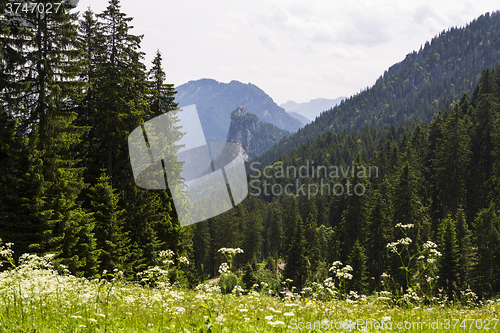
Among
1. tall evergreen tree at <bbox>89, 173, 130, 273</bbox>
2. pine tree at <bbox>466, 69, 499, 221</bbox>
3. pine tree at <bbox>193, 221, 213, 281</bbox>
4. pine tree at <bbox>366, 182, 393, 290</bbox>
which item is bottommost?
pine tree at <bbox>193, 221, 213, 281</bbox>

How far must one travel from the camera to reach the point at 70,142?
16.5 m

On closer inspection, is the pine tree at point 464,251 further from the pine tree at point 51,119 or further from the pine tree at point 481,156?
the pine tree at point 51,119

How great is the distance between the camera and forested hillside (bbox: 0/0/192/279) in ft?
46.5

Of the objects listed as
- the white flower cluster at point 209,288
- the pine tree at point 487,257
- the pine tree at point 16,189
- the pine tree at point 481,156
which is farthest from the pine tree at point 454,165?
the pine tree at point 16,189

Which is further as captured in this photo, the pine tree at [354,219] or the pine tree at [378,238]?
the pine tree at [354,219]

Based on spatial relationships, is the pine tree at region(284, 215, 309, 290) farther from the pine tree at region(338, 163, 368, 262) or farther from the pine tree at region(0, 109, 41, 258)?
the pine tree at region(0, 109, 41, 258)

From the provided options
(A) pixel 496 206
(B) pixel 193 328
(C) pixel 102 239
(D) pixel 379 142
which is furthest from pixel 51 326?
(D) pixel 379 142

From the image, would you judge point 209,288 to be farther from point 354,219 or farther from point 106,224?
point 354,219

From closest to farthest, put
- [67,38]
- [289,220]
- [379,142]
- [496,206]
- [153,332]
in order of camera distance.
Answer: [153,332], [67,38], [496,206], [289,220], [379,142]

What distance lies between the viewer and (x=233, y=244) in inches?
2862

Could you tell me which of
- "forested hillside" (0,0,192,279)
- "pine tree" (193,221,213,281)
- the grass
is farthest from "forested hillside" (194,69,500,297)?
the grass

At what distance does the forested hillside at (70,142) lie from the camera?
14164 mm

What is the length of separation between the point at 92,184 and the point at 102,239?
4.43 meters

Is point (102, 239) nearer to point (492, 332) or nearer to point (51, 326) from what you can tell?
point (51, 326)
